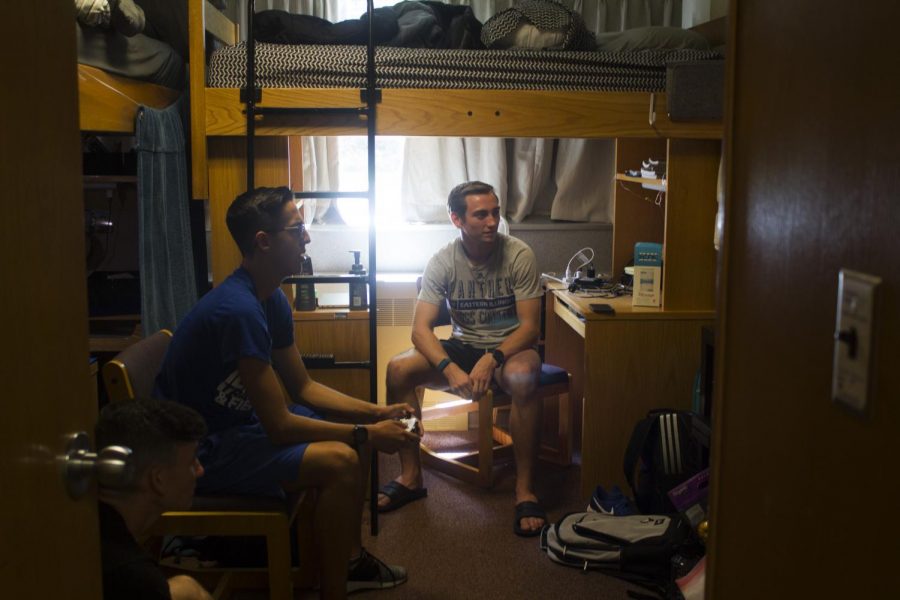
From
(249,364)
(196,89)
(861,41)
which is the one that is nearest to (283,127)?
(196,89)

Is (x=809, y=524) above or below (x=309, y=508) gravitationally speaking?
above

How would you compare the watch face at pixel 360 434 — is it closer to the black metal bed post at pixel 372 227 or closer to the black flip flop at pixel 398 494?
the black metal bed post at pixel 372 227

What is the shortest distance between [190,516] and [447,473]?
5.53ft

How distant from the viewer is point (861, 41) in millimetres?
794

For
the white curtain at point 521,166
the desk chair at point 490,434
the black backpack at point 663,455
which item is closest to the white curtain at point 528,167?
the white curtain at point 521,166

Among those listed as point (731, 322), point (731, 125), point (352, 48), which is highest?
point (352, 48)

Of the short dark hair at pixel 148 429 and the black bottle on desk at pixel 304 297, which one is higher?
the black bottle on desk at pixel 304 297

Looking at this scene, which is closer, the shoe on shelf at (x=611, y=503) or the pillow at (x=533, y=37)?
the shoe on shelf at (x=611, y=503)

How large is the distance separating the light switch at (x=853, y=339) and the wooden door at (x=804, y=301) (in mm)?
11

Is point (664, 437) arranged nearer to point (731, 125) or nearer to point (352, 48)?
point (352, 48)

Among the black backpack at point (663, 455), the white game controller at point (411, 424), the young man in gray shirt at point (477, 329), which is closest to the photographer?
the white game controller at point (411, 424)

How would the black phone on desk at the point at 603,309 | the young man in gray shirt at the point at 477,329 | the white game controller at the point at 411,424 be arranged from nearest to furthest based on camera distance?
the white game controller at the point at 411,424
the black phone on desk at the point at 603,309
the young man in gray shirt at the point at 477,329

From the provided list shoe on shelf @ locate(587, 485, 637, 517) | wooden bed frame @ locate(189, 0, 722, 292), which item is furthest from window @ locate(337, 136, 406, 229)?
shoe on shelf @ locate(587, 485, 637, 517)

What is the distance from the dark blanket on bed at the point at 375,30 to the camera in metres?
3.41
